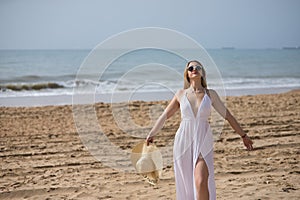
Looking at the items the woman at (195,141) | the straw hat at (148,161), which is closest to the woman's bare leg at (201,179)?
the woman at (195,141)

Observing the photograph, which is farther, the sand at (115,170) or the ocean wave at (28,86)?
the ocean wave at (28,86)

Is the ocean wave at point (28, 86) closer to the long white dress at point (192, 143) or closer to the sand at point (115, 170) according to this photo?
the sand at point (115, 170)

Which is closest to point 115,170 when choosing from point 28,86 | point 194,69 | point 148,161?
point 148,161

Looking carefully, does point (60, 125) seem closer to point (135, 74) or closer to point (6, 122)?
point (6, 122)

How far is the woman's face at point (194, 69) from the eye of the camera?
3.99m

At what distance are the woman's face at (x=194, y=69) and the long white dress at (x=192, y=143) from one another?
0.67 ft

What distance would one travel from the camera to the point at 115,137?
8609mm

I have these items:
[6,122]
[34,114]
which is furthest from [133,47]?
[34,114]

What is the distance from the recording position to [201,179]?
3889 millimetres

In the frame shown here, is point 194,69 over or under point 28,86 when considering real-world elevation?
under

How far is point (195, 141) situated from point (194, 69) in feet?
2.20

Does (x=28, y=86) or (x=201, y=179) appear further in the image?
(x=28, y=86)

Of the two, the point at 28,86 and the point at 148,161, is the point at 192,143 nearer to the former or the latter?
the point at 148,161

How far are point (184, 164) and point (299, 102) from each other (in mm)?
9580
